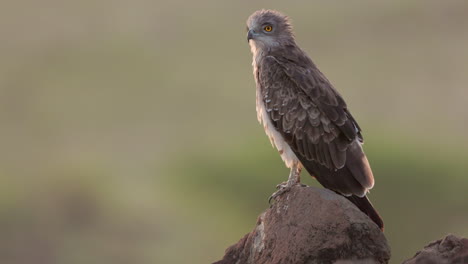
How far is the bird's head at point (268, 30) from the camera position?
14.9m

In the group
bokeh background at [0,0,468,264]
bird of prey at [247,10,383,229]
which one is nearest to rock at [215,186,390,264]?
bird of prey at [247,10,383,229]

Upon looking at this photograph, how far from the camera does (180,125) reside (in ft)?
137

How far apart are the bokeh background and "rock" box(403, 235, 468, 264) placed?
1862cm

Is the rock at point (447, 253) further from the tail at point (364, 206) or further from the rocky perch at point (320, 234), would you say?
the tail at point (364, 206)

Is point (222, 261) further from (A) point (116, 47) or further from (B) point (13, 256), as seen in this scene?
(A) point (116, 47)

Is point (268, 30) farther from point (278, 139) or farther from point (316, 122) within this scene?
point (316, 122)

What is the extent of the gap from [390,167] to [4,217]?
11112 millimetres

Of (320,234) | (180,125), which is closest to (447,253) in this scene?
(320,234)

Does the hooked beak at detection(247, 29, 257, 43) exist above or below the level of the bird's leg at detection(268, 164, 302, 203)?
above

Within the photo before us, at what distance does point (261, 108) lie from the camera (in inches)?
568

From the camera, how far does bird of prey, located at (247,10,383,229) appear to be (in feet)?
44.6

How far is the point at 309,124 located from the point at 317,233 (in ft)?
4.94

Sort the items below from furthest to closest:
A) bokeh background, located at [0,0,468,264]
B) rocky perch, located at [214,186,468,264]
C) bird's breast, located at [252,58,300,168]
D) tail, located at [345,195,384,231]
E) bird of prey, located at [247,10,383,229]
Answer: bokeh background, located at [0,0,468,264], bird's breast, located at [252,58,300,168], bird of prey, located at [247,10,383,229], tail, located at [345,195,384,231], rocky perch, located at [214,186,468,264]

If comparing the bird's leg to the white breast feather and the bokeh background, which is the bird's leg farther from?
the bokeh background
